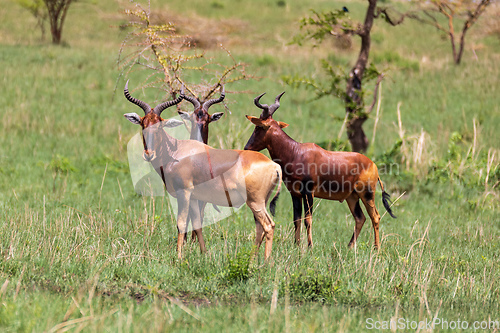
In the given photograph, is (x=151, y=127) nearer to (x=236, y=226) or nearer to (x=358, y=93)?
(x=236, y=226)

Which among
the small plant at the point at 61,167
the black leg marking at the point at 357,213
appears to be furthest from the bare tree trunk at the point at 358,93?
Answer: the small plant at the point at 61,167

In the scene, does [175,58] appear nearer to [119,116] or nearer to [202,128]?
[202,128]

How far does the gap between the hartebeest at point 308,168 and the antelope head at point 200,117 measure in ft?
1.56

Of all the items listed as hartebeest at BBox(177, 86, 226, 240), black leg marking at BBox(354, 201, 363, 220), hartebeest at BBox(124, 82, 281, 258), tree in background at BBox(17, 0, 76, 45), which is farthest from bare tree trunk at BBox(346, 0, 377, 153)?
tree in background at BBox(17, 0, 76, 45)

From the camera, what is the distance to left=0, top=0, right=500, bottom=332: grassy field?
16.0 ft

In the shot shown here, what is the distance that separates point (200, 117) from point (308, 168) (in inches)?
58.6

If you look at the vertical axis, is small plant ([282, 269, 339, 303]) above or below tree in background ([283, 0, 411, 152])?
below

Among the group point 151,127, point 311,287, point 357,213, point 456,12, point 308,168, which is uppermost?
point 456,12

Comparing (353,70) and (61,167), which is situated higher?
(353,70)

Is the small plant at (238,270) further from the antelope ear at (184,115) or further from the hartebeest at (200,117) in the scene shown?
the antelope ear at (184,115)

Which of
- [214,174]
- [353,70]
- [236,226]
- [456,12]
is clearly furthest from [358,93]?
[456,12]

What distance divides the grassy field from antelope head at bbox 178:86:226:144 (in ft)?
3.81

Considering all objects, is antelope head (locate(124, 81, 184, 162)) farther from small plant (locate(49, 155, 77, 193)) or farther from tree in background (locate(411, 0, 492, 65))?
tree in background (locate(411, 0, 492, 65))

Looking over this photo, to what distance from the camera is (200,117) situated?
19.5 ft
